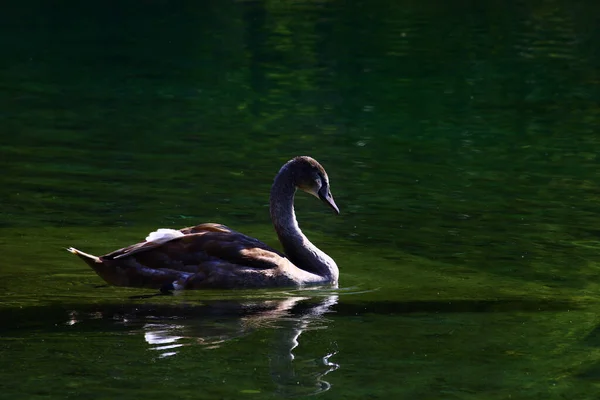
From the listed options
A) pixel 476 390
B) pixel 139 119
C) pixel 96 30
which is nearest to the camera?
pixel 476 390

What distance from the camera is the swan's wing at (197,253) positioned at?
40.4 ft

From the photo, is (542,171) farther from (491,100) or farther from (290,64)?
(290,64)

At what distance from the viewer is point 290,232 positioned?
42.9 ft

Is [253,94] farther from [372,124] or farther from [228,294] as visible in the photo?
[228,294]

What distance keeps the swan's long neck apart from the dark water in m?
0.45

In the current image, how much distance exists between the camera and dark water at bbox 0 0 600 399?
10141mm

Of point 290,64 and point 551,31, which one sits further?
point 551,31

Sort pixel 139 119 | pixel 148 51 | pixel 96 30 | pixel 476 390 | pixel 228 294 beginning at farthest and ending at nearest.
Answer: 1. pixel 96 30
2. pixel 148 51
3. pixel 139 119
4. pixel 228 294
5. pixel 476 390

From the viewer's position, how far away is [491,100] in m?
27.4

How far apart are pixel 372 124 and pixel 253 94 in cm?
376

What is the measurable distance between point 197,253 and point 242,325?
1.40m

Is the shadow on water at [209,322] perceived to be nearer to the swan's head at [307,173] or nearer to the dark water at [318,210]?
the dark water at [318,210]

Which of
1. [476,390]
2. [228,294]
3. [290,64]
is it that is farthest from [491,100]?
[476,390]

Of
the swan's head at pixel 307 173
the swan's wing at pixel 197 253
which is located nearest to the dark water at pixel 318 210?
the swan's wing at pixel 197 253
